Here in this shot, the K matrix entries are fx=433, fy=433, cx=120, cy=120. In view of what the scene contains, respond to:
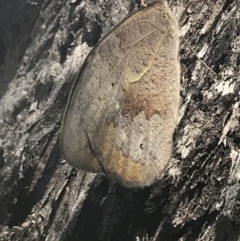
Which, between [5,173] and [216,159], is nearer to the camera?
[216,159]

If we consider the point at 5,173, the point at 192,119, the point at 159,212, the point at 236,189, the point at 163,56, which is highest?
the point at 163,56

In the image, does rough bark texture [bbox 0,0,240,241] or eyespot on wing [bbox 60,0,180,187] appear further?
eyespot on wing [bbox 60,0,180,187]

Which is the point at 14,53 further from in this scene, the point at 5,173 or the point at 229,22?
the point at 229,22

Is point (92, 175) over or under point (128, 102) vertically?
under

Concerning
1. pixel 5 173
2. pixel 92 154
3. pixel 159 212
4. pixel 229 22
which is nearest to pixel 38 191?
A: pixel 5 173
